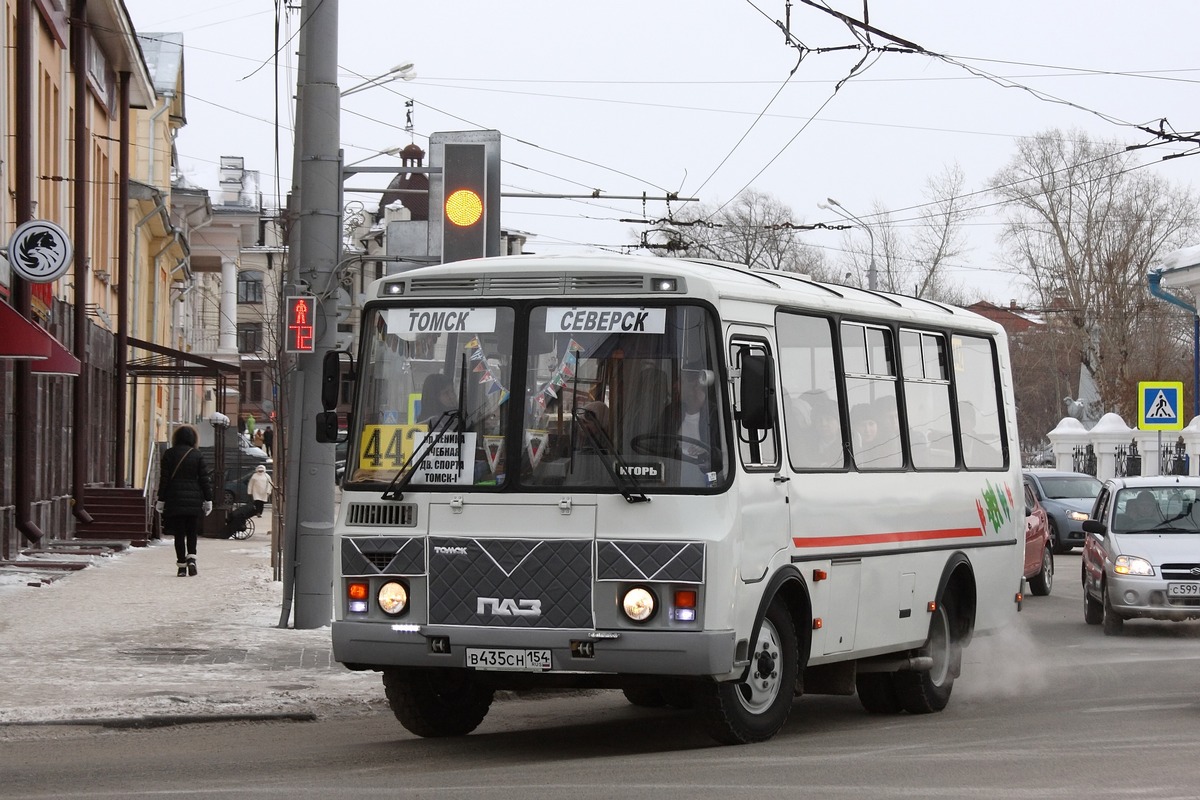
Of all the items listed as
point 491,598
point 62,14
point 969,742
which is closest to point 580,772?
point 491,598

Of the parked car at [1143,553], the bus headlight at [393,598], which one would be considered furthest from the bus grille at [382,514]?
the parked car at [1143,553]

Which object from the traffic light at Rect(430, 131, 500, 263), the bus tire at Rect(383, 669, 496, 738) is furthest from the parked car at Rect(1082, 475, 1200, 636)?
the bus tire at Rect(383, 669, 496, 738)

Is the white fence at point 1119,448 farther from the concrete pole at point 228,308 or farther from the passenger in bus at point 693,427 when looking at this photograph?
the passenger in bus at point 693,427

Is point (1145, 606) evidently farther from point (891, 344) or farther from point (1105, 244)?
point (1105, 244)

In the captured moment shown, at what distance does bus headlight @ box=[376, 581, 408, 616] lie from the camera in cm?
968

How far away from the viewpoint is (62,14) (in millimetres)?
28438

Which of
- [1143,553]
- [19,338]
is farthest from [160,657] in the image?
[1143,553]

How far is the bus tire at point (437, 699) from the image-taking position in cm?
1011

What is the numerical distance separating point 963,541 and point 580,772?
462cm

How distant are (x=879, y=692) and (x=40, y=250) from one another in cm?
1329

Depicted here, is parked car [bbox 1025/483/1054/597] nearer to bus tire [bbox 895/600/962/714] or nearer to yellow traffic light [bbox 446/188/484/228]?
yellow traffic light [bbox 446/188/484/228]

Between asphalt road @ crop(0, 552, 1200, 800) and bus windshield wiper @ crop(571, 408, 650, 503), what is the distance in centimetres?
132

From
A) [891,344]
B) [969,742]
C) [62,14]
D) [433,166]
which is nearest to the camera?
[969,742]

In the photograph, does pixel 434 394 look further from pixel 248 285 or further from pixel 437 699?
pixel 248 285
